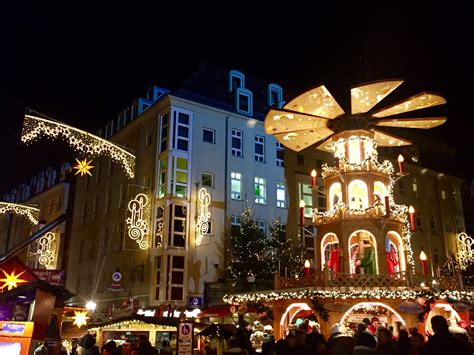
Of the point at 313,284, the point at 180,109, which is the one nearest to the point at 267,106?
the point at 180,109

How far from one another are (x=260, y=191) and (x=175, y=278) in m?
9.18

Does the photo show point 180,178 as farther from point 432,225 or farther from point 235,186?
point 432,225

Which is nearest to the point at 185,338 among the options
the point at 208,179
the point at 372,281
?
the point at 372,281

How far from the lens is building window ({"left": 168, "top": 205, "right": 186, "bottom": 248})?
3030 cm

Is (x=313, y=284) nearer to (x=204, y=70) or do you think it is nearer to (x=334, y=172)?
(x=334, y=172)

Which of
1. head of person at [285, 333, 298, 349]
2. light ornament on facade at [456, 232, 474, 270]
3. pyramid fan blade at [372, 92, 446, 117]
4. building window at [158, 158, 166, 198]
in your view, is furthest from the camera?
building window at [158, 158, 166, 198]

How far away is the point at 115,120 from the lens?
137ft

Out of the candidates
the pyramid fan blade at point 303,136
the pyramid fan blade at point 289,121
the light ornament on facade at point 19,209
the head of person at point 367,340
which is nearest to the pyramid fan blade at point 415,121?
the pyramid fan blade at point 303,136

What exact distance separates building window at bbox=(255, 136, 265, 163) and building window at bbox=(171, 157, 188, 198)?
6.19m

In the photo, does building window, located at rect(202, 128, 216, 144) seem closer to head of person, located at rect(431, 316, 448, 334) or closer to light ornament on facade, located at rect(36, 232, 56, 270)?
light ornament on facade, located at rect(36, 232, 56, 270)

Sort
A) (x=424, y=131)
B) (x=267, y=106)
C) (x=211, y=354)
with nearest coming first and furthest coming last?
1. (x=211, y=354)
2. (x=267, y=106)
3. (x=424, y=131)

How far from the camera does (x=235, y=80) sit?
37906mm

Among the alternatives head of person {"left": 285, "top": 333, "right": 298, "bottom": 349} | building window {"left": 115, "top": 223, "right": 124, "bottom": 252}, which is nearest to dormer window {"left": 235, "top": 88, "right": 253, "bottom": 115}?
building window {"left": 115, "top": 223, "right": 124, "bottom": 252}

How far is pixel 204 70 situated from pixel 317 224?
1796 cm
